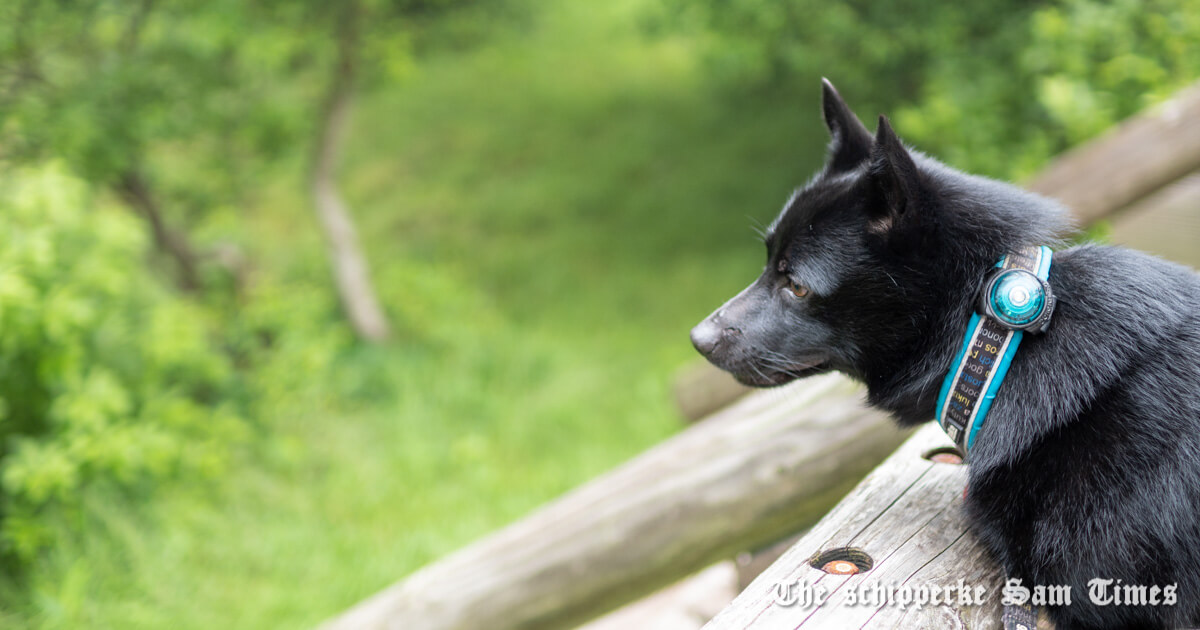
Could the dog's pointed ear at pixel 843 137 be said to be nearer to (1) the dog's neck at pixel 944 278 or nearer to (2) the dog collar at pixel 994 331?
(1) the dog's neck at pixel 944 278

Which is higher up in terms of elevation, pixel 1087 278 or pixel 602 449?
pixel 602 449

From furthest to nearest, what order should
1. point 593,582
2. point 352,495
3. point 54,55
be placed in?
point 54,55 < point 352,495 < point 593,582

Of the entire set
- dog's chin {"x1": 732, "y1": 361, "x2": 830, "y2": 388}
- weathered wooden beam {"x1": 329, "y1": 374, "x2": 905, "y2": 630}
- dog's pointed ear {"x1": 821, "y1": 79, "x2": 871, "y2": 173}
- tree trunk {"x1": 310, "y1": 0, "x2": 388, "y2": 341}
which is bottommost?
weathered wooden beam {"x1": 329, "y1": 374, "x2": 905, "y2": 630}

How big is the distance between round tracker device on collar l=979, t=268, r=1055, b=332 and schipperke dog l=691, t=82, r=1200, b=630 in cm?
8

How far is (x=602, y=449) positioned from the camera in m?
5.89

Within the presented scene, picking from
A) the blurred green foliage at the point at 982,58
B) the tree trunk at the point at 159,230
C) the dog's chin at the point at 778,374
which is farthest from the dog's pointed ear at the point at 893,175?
the tree trunk at the point at 159,230

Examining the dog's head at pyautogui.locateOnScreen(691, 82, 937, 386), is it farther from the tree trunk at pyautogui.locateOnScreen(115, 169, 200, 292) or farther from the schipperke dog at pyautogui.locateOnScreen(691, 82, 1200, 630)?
the tree trunk at pyautogui.locateOnScreen(115, 169, 200, 292)

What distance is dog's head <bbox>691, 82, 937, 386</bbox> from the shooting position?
5.67ft

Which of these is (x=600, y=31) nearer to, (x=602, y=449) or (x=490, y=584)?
(x=602, y=449)

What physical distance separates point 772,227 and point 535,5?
718cm

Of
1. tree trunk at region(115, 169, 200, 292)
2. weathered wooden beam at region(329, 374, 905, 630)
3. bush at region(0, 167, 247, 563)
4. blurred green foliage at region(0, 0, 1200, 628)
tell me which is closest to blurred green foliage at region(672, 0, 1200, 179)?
blurred green foliage at region(0, 0, 1200, 628)

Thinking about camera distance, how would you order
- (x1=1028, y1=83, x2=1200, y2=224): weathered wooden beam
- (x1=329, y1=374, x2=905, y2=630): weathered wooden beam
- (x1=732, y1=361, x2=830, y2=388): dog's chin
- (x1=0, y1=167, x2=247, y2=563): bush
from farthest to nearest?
(x1=0, y1=167, x2=247, y2=563): bush → (x1=1028, y1=83, x2=1200, y2=224): weathered wooden beam → (x1=329, y1=374, x2=905, y2=630): weathered wooden beam → (x1=732, y1=361, x2=830, y2=388): dog's chin

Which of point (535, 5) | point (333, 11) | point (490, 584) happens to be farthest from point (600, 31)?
point (490, 584)

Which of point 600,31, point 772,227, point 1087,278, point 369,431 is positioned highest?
point 600,31
